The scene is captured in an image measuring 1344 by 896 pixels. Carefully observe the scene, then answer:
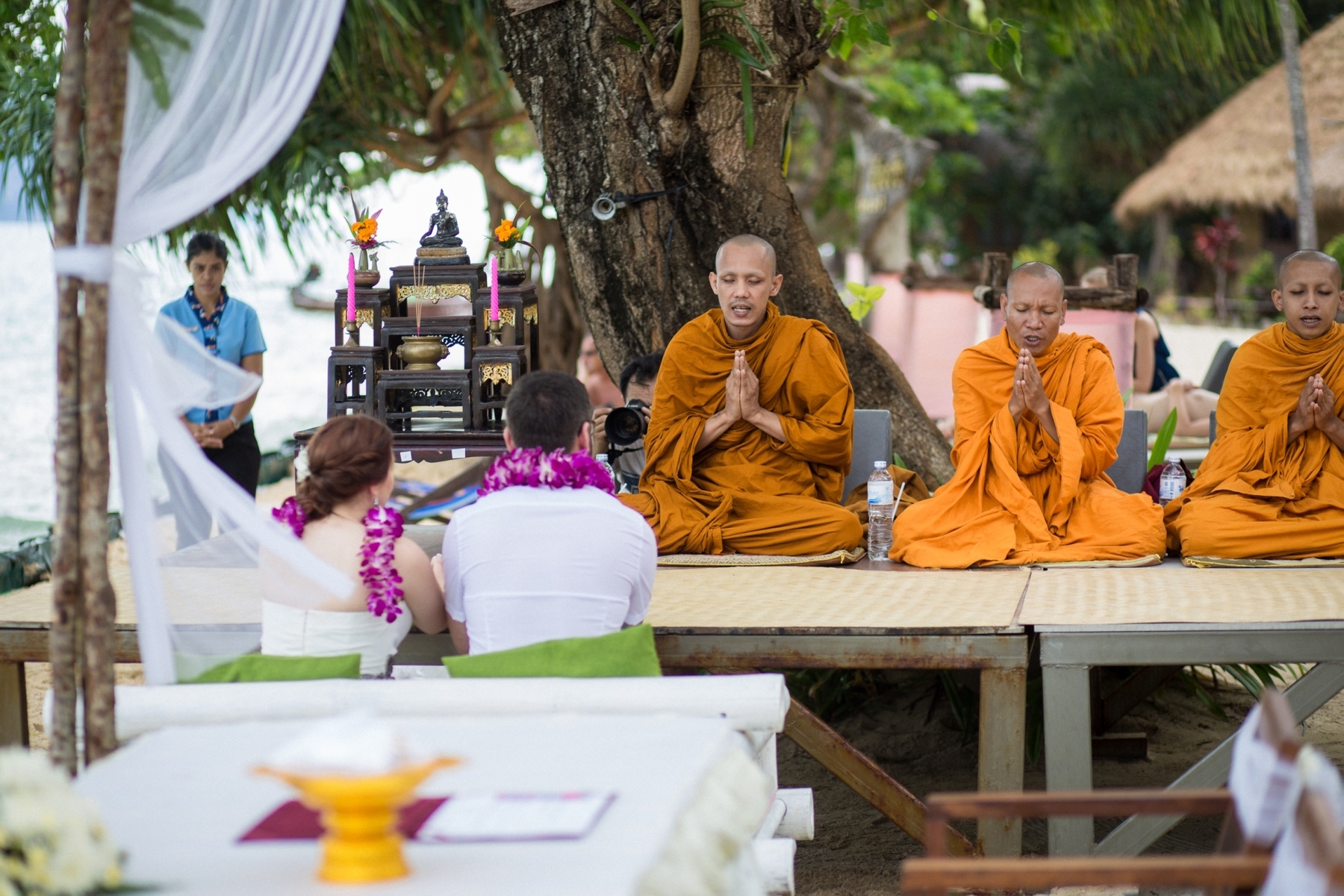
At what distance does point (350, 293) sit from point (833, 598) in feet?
6.95

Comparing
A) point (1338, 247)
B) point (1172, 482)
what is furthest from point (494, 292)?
point (1338, 247)

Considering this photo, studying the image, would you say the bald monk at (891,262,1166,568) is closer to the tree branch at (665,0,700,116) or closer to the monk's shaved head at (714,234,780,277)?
the monk's shaved head at (714,234,780,277)

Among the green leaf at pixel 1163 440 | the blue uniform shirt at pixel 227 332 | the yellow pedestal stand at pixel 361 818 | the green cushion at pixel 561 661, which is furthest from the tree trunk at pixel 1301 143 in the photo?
the yellow pedestal stand at pixel 361 818

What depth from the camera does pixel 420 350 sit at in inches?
193

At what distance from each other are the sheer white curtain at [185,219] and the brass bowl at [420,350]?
6.78 ft

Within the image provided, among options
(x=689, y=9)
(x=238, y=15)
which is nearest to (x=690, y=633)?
(x=238, y=15)

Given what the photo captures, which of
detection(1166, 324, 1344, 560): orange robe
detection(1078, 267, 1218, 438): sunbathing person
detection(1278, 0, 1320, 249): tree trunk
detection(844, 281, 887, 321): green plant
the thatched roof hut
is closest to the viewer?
detection(1166, 324, 1344, 560): orange robe

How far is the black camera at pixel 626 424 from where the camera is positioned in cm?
528

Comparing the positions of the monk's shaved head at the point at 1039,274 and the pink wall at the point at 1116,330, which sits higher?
the monk's shaved head at the point at 1039,274

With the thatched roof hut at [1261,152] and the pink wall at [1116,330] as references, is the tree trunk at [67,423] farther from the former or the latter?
the thatched roof hut at [1261,152]

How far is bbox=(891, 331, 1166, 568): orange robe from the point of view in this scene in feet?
15.2

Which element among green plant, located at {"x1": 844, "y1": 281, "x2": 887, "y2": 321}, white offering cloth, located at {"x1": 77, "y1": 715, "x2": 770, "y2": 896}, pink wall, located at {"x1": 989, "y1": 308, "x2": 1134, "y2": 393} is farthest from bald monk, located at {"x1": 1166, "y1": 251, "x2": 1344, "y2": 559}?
pink wall, located at {"x1": 989, "y1": 308, "x2": 1134, "y2": 393}

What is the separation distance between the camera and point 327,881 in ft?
5.68

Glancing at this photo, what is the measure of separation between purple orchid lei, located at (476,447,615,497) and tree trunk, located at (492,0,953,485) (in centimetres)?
284
